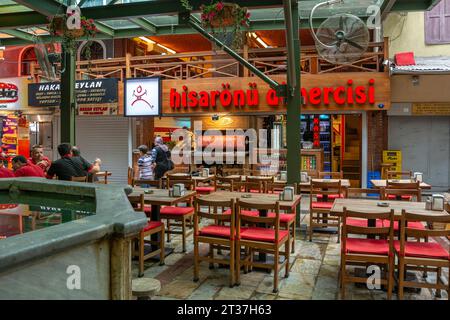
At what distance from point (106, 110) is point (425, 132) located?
9.87 m

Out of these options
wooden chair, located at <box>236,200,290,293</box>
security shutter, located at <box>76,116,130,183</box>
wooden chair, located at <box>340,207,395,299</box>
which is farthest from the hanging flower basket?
security shutter, located at <box>76,116,130,183</box>

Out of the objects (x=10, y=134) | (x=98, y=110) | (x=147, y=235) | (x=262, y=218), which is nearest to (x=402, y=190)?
(x=262, y=218)

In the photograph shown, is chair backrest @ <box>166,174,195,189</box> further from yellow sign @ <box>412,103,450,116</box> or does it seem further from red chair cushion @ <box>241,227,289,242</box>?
yellow sign @ <box>412,103,450,116</box>

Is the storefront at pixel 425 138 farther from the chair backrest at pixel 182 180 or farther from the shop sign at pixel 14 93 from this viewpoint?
the shop sign at pixel 14 93

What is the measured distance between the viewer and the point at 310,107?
11.4m

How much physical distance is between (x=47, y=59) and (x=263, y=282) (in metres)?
10.5

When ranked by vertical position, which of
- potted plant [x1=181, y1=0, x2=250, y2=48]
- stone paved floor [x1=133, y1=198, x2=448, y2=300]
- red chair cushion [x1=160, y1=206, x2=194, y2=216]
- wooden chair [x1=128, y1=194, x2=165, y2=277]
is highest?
potted plant [x1=181, y1=0, x2=250, y2=48]

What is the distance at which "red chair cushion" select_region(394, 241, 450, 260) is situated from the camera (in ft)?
14.0

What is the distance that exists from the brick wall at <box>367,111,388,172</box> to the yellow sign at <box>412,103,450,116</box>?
0.87m

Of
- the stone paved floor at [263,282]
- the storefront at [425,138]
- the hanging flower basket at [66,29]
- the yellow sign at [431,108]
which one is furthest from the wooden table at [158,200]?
the yellow sign at [431,108]

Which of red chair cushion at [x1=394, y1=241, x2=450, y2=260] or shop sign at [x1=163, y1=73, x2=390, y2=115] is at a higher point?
shop sign at [x1=163, y1=73, x2=390, y2=115]

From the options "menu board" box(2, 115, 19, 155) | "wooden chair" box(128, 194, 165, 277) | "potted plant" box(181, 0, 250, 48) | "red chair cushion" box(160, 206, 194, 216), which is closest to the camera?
"wooden chair" box(128, 194, 165, 277)

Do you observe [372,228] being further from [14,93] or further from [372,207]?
[14,93]

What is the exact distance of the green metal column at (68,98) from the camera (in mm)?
8633
